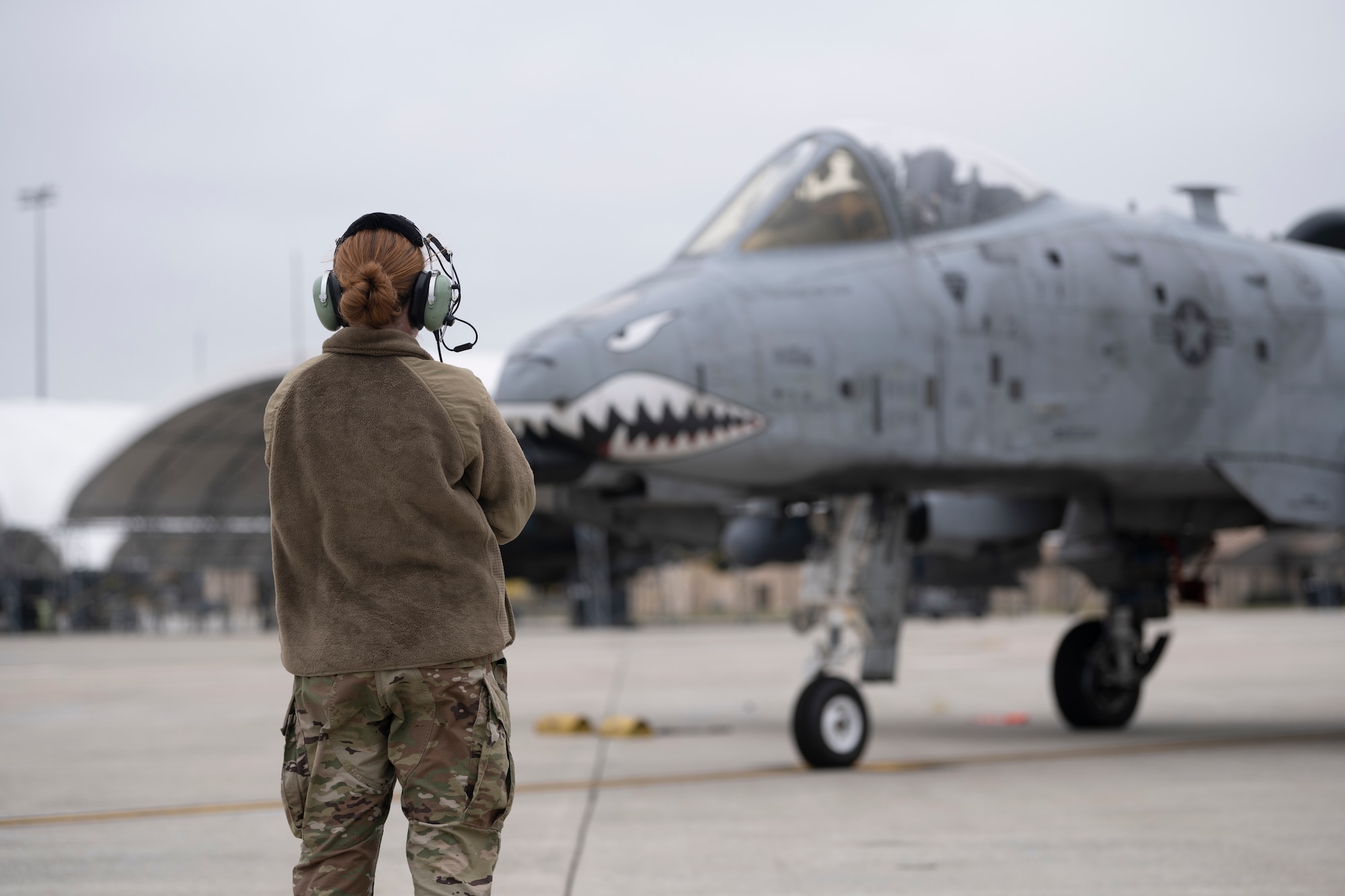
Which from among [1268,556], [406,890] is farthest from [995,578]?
[1268,556]

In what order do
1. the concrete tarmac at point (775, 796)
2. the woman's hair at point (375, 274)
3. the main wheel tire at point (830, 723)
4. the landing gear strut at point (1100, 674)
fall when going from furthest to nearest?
the landing gear strut at point (1100, 674) < the main wheel tire at point (830, 723) < the concrete tarmac at point (775, 796) < the woman's hair at point (375, 274)

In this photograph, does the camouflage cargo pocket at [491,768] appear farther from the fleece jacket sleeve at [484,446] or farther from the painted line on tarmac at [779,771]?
the painted line on tarmac at [779,771]

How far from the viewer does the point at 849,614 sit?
340 inches

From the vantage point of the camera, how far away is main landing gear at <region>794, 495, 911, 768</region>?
823 cm

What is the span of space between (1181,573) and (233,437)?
34.6m

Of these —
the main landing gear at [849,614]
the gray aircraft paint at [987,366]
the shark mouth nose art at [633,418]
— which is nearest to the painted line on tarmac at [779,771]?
the main landing gear at [849,614]

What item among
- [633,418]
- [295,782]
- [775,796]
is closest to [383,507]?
[295,782]

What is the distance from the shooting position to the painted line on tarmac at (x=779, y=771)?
23.0ft

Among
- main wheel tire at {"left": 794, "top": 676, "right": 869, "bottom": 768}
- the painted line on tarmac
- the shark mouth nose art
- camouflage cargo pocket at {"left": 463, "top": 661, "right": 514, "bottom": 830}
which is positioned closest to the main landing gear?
main wheel tire at {"left": 794, "top": 676, "right": 869, "bottom": 768}

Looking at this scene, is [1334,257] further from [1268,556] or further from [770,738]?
[1268,556]

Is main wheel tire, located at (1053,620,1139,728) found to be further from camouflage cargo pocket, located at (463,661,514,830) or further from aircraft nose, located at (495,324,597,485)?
camouflage cargo pocket, located at (463,661,514,830)

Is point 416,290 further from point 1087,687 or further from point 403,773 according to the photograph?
point 1087,687

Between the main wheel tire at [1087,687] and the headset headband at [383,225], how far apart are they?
8853 millimetres

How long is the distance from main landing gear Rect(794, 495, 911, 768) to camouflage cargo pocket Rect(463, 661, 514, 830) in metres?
5.43
